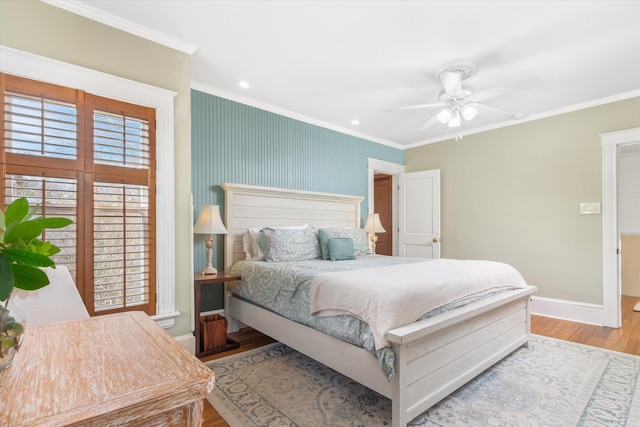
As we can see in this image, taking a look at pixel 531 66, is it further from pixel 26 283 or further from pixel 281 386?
pixel 26 283

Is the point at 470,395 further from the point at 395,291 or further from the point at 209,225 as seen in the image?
the point at 209,225

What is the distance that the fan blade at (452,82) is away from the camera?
9.41 ft

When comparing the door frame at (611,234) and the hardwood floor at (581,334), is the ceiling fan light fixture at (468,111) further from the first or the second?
the hardwood floor at (581,334)

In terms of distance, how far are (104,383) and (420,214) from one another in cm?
511

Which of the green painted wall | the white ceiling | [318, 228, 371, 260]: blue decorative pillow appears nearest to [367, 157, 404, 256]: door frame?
the green painted wall

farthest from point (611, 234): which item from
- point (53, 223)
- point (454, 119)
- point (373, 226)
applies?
point (53, 223)

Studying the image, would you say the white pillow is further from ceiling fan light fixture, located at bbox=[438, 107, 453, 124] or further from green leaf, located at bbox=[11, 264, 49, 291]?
green leaf, located at bbox=[11, 264, 49, 291]

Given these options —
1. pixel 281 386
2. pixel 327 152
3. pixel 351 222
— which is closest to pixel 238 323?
pixel 281 386

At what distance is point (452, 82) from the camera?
9.48ft

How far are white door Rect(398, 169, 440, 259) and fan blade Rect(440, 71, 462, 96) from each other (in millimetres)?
2301

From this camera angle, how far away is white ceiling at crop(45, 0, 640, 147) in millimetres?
2191

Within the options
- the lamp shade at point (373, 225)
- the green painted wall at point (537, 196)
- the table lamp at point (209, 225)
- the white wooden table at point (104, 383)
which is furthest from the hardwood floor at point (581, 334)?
the lamp shade at point (373, 225)

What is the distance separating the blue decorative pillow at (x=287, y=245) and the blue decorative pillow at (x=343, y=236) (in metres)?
0.11

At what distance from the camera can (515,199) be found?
4398mm
